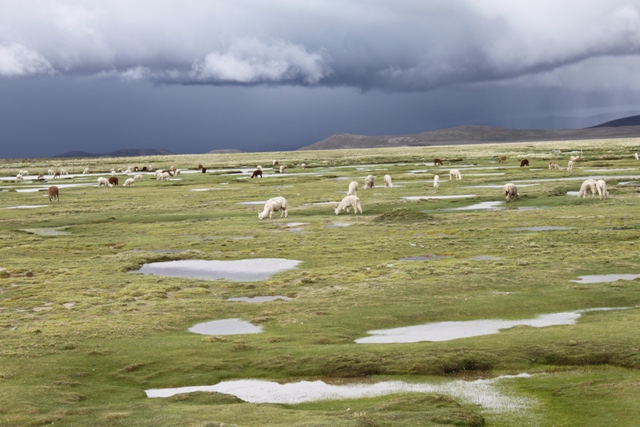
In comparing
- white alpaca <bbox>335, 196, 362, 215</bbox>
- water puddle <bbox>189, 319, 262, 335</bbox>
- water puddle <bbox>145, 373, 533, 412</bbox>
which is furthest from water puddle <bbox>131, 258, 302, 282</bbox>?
white alpaca <bbox>335, 196, 362, 215</bbox>

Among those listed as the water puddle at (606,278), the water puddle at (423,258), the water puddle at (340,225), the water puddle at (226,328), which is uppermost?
the water puddle at (340,225)

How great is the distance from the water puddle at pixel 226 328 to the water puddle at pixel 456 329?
3.91m

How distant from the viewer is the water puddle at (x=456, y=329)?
20.5 m

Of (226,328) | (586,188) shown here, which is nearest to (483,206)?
(586,188)

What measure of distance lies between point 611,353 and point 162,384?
1114 cm

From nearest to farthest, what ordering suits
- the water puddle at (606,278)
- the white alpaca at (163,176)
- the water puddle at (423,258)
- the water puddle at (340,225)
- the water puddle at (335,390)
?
the water puddle at (335,390) < the water puddle at (606,278) < the water puddle at (423,258) < the water puddle at (340,225) < the white alpaca at (163,176)

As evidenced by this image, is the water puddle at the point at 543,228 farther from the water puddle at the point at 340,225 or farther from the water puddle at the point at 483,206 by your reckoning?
the water puddle at the point at 340,225

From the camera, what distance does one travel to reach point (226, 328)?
22953 millimetres

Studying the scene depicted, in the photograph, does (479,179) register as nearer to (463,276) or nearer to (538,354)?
(463,276)

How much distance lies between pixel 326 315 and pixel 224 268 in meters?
12.0

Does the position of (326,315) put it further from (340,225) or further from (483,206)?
(483,206)

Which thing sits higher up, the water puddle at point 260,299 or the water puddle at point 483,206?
the water puddle at point 483,206

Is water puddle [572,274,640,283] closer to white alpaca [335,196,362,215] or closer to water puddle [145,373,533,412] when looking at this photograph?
water puddle [145,373,533,412]

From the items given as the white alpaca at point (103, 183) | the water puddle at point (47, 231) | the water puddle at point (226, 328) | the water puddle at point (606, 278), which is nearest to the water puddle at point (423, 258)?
the water puddle at point (606, 278)
